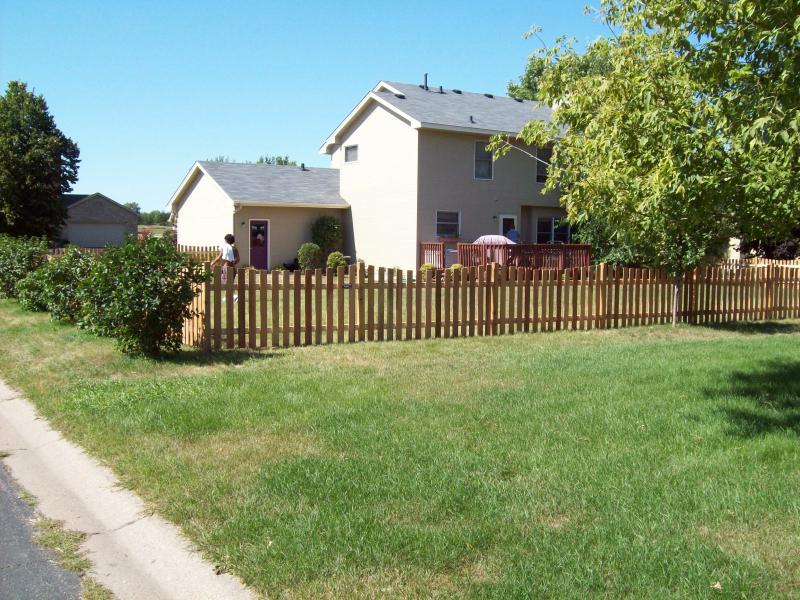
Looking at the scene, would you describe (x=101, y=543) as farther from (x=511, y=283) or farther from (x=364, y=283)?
(x=511, y=283)

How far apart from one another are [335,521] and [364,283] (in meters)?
7.08

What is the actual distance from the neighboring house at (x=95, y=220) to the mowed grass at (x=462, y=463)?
41221 mm

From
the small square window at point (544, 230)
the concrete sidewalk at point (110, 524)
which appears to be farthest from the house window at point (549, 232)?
the concrete sidewalk at point (110, 524)

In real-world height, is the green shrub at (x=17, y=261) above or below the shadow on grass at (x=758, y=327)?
above

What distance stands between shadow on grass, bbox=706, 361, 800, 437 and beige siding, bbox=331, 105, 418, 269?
17564 mm

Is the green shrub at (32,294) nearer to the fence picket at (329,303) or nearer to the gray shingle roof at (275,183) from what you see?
the fence picket at (329,303)

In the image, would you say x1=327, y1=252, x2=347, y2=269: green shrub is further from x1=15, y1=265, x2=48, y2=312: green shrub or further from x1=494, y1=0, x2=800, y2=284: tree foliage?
x1=494, y1=0, x2=800, y2=284: tree foliage

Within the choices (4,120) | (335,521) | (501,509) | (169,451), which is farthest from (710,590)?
(4,120)

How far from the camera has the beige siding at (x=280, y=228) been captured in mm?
28062

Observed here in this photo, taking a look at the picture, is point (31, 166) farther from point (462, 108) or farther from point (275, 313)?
point (275, 313)

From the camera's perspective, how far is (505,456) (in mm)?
5926

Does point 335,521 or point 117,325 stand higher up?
point 117,325

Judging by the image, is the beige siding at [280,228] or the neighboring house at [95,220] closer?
the beige siding at [280,228]

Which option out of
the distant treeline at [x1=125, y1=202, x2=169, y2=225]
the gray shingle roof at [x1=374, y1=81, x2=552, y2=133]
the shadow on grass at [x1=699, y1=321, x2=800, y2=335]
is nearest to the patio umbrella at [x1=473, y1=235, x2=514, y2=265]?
the gray shingle roof at [x1=374, y1=81, x2=552, y2=133]
